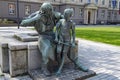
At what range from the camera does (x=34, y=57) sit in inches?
193

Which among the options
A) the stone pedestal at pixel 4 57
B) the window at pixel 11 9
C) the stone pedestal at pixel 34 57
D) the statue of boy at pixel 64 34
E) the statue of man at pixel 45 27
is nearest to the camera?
the statue of man at pixel 45 27

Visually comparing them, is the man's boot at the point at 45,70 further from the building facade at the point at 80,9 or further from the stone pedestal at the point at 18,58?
the building facade at the point at 80,9

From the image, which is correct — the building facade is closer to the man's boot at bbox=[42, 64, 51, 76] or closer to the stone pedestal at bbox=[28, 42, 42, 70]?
the stone pedestal at bbox=[28, 42, 42, 70]

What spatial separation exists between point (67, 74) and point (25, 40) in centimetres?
170

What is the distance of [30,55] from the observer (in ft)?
15.8

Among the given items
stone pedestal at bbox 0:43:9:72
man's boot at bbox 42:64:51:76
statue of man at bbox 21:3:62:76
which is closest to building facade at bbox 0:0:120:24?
stone pedestal at bbox 0:43:9:72

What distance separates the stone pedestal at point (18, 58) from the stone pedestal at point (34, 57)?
0.11 m

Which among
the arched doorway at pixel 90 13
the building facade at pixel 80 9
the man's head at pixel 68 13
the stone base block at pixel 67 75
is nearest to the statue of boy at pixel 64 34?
the man's head at pixel 68 13

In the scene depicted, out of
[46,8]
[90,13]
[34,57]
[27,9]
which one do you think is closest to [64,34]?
[46,8]

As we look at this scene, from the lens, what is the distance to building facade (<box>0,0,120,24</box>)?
3288cm

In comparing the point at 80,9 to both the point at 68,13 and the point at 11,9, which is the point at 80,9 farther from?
the point at 68,13

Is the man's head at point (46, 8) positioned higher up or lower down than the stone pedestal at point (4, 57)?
higher up

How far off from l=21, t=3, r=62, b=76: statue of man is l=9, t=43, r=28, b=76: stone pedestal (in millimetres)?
485

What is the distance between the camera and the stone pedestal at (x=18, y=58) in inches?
180
